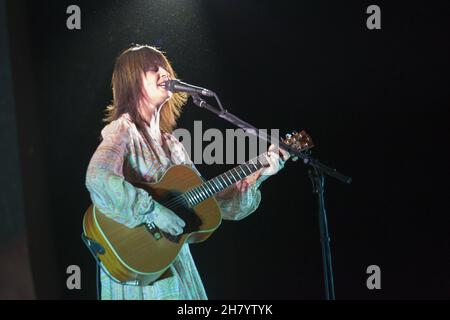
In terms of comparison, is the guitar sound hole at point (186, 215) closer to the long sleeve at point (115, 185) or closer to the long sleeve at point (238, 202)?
the long sleeve at point (115, 185)

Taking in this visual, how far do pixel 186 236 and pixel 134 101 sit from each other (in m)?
0.78

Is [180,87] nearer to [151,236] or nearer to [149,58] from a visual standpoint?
[149,58]

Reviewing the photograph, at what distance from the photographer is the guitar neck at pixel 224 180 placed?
323 centimetres

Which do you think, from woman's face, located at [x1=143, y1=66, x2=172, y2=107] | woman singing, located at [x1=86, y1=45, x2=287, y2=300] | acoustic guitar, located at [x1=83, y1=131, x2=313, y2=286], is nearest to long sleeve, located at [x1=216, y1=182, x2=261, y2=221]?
woman singing, located at [x1=86, y1=45, x2=287, y2=300]

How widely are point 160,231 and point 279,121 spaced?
980mm

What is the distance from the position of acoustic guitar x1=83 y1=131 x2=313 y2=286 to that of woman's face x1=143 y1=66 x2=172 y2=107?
41cm

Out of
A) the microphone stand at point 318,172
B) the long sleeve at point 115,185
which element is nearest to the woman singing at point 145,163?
the long sleeve at point 115,185

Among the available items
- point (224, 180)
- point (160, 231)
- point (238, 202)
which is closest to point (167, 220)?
point (160, 231)

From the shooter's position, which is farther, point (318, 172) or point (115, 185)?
point (318, 172)

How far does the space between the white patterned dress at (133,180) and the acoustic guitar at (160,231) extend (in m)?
0.06

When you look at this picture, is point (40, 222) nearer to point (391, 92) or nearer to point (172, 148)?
point (172, 148)

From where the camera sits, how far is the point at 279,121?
3629 mm

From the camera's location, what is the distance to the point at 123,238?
3.08 metres

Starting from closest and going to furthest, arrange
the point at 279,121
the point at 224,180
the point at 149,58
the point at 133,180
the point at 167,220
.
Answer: the point at 167,220, the point at 133,180, the point at 224,180, the point at 149,58, the point at 279,121
